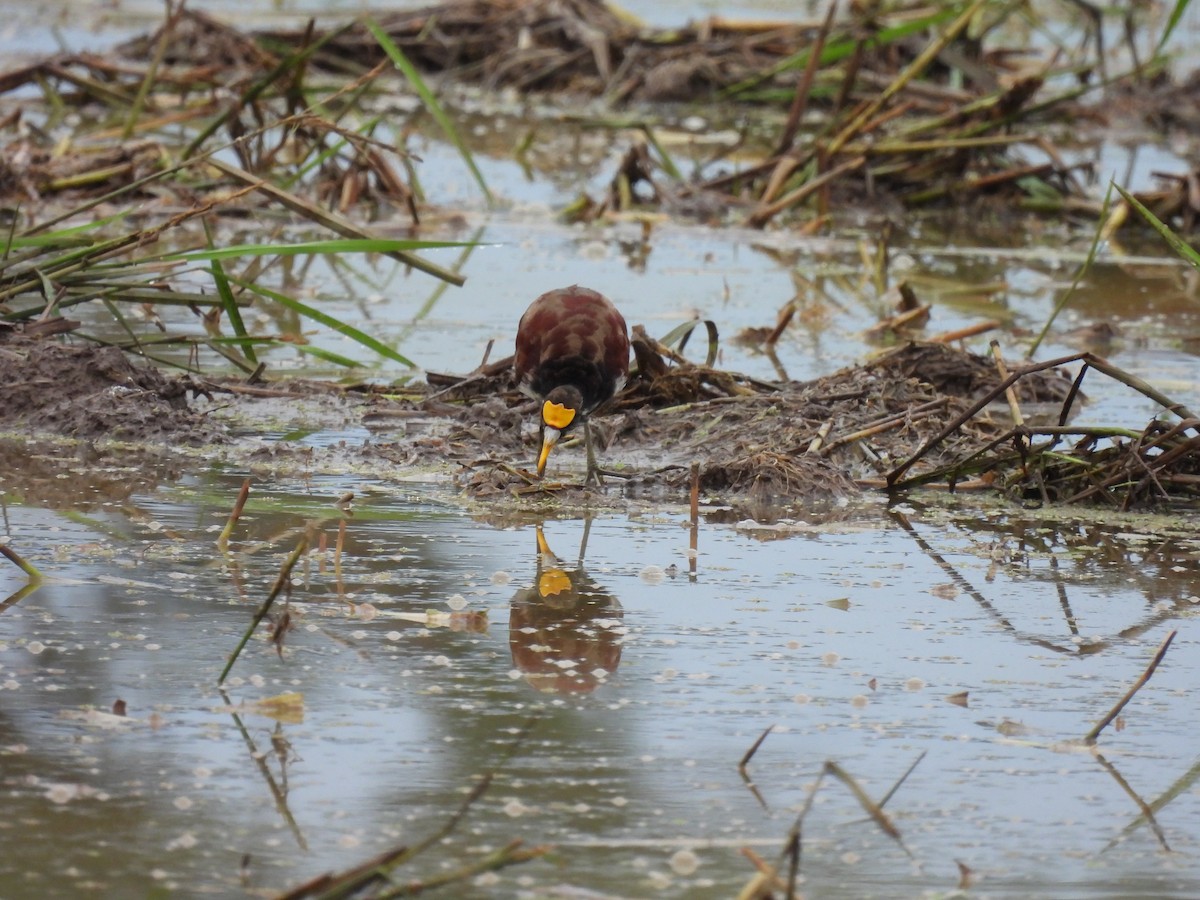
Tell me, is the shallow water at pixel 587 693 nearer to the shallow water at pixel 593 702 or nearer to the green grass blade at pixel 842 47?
the shallow water at pixel 593 702

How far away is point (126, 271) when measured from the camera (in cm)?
604

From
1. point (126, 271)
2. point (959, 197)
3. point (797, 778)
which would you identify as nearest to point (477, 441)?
point (126, 271)

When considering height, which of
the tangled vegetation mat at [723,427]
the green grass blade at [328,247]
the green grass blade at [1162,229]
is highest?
the green grass blade at [1162,229]

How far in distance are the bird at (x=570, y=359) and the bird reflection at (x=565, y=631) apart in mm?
975

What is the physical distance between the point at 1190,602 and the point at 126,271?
3494 mm

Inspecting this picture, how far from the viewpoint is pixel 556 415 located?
208 inches

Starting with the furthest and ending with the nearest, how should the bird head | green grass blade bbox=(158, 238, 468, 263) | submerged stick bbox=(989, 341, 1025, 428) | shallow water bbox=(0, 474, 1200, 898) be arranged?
submerged stick bbox=(989, 341, 1025, 428) → the bird head → green grass blade bbox=(158, 238, 468, 263) → shallow water bbox=(0, 474, 1200, 898)

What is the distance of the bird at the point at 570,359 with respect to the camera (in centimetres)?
533

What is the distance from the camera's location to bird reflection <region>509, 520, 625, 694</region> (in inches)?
142

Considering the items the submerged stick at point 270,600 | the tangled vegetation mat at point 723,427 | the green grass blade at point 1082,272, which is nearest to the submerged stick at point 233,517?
the submerged stick at point 270,600

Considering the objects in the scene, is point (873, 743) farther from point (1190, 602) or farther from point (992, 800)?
point (1190, 602)

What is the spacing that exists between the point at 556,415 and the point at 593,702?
189 cm

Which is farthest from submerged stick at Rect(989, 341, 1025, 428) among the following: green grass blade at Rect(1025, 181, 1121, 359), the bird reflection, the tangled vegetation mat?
the bird reflection

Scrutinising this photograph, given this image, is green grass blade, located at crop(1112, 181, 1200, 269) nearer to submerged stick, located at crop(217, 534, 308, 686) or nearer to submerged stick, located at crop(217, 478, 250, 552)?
submerged stick, located at crop(217, 478, 250, 552)
